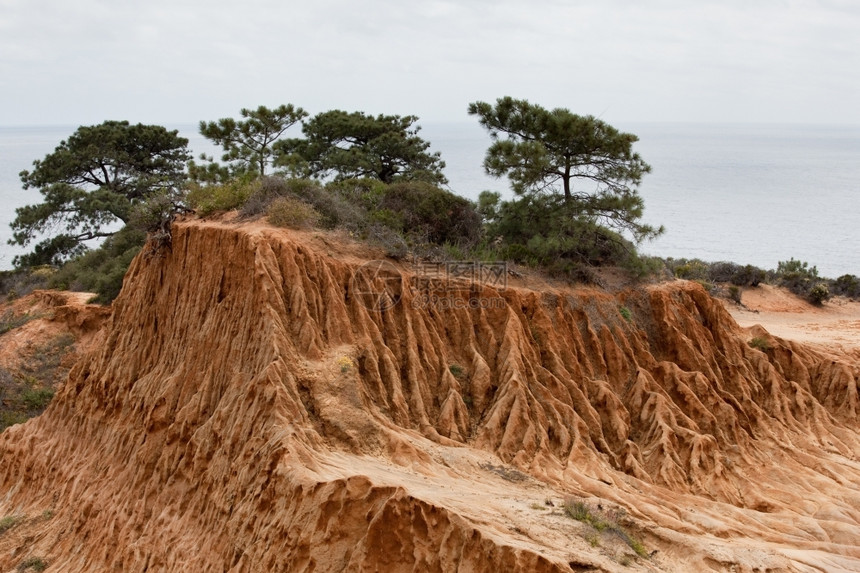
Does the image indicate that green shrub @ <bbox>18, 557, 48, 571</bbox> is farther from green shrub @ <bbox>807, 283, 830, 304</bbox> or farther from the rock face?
green shrub @ <bbox>807, 283, 830, 304</bbox>

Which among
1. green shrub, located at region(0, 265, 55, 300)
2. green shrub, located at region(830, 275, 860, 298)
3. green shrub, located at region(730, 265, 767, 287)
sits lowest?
green shrub, located at region(830, 275, 860, 298)

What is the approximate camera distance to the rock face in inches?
426

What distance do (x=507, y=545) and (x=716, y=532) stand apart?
209 inches

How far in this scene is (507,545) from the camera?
953cm

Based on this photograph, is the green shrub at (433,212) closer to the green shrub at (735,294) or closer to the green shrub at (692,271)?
the green shrub at (692,271)

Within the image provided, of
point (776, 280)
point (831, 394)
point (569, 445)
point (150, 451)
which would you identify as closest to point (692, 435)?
point (569, 445)

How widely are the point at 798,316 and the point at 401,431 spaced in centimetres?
2672

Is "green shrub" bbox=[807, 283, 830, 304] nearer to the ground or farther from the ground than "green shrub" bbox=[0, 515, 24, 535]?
farther from the ground

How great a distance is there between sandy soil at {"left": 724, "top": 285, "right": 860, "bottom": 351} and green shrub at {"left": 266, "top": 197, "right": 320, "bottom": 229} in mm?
17300

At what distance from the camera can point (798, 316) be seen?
3375 cm

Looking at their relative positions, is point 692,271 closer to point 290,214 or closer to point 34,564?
point 290,214

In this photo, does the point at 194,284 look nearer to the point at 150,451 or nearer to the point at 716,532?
the point at 150,451

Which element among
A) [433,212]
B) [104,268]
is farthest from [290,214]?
[104,268]

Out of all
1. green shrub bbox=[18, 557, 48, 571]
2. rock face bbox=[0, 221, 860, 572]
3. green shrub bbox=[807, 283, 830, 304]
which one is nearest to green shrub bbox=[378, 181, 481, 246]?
rock face bbox=[0, 221, 860, 572]
